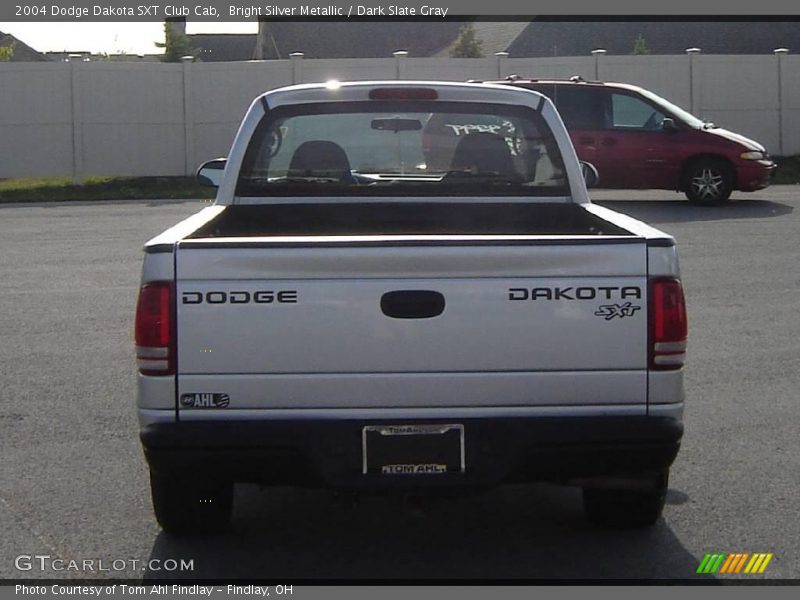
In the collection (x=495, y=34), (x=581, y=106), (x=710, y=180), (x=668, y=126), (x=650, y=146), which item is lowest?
(x=710, y=180)

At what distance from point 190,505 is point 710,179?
48.3ft

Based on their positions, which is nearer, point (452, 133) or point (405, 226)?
point (405, 226)

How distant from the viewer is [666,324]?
478 cm

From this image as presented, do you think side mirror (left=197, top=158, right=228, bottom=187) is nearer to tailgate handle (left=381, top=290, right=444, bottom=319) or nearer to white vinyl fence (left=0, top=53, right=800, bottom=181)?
tailgate handle (left=381, top=290, right=444, bottom=319)

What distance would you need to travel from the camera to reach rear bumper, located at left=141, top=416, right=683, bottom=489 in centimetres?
479

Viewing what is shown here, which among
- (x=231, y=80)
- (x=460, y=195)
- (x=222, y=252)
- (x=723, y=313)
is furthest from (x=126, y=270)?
(x=231, y=80)

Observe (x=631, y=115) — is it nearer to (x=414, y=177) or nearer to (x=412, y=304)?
(x=414, y=177)

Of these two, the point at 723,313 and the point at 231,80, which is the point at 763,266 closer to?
the point at 723,313

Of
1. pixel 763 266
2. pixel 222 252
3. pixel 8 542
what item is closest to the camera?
pixel 222 252

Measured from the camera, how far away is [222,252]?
4.69 m

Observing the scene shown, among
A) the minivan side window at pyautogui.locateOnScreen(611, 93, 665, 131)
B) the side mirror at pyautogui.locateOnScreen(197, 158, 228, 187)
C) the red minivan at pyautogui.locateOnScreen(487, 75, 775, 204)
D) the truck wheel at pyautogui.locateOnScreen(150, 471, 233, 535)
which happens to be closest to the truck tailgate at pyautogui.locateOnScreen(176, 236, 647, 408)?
the truck wheel at pyautogui.locateOnScreen(150, 471, 233, 535)

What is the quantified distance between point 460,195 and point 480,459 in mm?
2167

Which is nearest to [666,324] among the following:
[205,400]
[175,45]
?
[205,400]

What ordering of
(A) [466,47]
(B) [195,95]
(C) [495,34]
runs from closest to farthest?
(B) [195,95] → (A) [466,47] → (C) [495,34]
